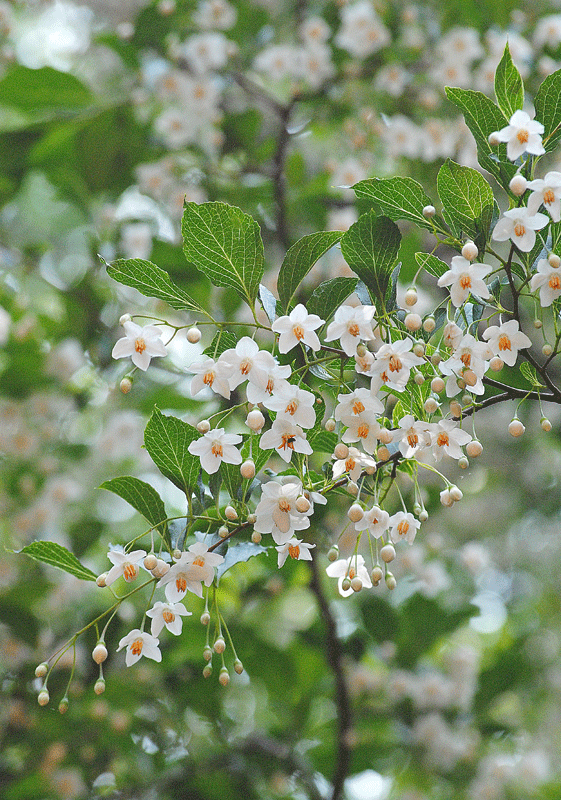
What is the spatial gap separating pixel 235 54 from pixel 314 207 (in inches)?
31.0

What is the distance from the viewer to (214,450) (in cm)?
99

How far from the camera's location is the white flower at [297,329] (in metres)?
0.91

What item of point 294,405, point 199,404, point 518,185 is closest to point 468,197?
point 518,185

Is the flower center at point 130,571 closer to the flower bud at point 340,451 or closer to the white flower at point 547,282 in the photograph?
the flower bud at point 340,451

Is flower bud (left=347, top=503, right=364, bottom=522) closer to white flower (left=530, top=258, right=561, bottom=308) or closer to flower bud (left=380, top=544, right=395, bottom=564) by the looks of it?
flower bud (left=380, top=544, right=395, bottom=564)

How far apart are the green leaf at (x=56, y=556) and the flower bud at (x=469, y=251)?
24.8 inches

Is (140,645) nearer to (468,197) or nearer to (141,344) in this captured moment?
(141,344)

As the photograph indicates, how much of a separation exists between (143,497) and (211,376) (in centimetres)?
23

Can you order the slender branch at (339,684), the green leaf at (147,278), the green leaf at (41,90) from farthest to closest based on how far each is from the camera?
1. the green leaf at (41,90)
2. the slender branch at (339,684)
3. the green leaf at (147,278)

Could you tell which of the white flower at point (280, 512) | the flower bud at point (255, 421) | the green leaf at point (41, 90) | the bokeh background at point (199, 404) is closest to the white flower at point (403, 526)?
the white flower at point (280, 512)

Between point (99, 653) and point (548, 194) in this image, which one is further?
point (99, 653)

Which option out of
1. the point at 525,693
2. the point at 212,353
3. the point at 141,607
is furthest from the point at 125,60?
the point at 525,693

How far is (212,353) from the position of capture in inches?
39.9

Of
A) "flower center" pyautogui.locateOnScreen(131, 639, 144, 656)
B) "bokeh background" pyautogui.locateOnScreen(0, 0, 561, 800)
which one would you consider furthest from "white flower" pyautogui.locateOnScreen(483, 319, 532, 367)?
"bokeh background" pyautogui.locateOnScreen(0, 0, 561, 800)
